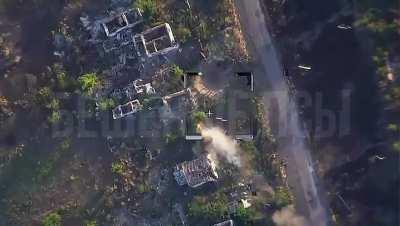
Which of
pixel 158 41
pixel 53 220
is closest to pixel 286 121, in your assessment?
pixel 158 41

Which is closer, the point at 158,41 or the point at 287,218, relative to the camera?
the point at 287,218

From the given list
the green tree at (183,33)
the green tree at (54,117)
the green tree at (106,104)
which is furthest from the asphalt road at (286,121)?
the green tree at (54,117)

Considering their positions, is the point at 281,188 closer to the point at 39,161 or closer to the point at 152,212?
the point at 152,212

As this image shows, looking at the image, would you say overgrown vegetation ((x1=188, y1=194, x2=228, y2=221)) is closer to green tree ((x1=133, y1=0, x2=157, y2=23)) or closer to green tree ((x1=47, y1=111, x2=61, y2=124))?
green tree ((x1=47, y1=111, x2=61, y2=124))

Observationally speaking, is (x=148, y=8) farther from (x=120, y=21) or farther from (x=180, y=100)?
(x=180, y=100)

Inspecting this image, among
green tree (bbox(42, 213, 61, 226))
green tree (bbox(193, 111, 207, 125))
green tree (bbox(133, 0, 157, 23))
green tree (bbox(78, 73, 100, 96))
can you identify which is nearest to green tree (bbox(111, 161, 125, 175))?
green tree (bbox(42, 213, 61, 226))

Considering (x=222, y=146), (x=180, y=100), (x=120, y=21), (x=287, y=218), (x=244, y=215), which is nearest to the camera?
(x=244, y=215)

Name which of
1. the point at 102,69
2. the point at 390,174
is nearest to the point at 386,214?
the point at 390,174
